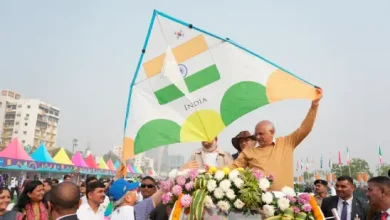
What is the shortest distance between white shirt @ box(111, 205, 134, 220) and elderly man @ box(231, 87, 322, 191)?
5.14ft

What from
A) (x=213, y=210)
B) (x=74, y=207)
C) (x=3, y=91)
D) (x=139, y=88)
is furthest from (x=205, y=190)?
(x=3, y=91)

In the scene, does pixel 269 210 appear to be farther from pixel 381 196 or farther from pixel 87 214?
pixel 87 214

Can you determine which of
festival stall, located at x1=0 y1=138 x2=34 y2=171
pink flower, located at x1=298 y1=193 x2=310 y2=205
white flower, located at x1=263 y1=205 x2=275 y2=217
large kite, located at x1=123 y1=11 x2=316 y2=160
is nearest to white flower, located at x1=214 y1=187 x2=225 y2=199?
white flower, located at x1=263 y1=205 x2=275 y2=217

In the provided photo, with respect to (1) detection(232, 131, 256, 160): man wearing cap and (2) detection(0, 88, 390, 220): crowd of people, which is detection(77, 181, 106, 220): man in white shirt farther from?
(1) detection(232, 131, 256, 160): man wearing cap

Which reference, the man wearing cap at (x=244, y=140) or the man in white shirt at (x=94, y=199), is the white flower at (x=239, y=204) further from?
the man in white shirt at (x=94, y=199)

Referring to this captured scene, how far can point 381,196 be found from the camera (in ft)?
13.2

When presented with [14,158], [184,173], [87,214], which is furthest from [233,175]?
[14,158]

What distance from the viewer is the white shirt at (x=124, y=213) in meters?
4.55

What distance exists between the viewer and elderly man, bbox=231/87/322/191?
363cm

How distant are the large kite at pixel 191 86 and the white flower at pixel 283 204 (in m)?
1.36

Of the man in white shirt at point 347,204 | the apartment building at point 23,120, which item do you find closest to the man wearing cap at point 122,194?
the man in white shirt at point 347,204

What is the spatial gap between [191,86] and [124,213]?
179 cm

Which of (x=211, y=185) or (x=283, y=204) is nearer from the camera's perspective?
(x=283, y=204)

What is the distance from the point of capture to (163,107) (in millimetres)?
4410
